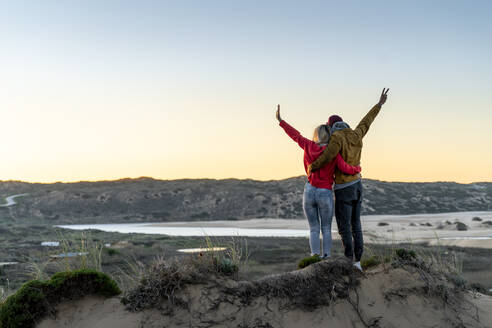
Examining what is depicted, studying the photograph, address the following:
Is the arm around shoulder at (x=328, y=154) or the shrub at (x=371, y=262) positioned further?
the shrub at (x=371, y=262)

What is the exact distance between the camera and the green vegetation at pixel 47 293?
6617mm

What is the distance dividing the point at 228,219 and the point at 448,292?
6386cm

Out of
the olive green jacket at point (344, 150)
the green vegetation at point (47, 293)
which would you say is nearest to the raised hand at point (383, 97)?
the olive green jacket at point (344, 150)

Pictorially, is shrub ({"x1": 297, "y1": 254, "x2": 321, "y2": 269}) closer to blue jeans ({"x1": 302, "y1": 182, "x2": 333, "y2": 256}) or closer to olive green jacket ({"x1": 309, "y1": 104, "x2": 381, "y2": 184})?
blue jeans ({"x1": 302, "y1": 182, "x2": 333, "y2": 256})

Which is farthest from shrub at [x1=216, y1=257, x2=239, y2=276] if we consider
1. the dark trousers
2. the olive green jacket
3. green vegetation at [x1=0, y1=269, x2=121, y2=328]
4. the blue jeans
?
the olive green jacket

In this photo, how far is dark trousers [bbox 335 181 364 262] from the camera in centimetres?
759

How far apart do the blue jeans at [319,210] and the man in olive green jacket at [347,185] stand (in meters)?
0.16

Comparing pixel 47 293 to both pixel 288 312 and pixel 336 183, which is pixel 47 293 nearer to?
pixel 288 312

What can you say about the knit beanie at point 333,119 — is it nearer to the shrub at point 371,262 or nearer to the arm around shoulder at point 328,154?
the arm around shoulder at point 328,154

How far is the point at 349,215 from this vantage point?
25.0 ft

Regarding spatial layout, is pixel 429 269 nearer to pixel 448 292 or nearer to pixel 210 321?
pixel 448 292

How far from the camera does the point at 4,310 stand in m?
6.65

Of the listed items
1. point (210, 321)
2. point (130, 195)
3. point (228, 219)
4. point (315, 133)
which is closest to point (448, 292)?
point (315, 133)

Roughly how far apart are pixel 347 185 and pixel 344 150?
1.75 feet
